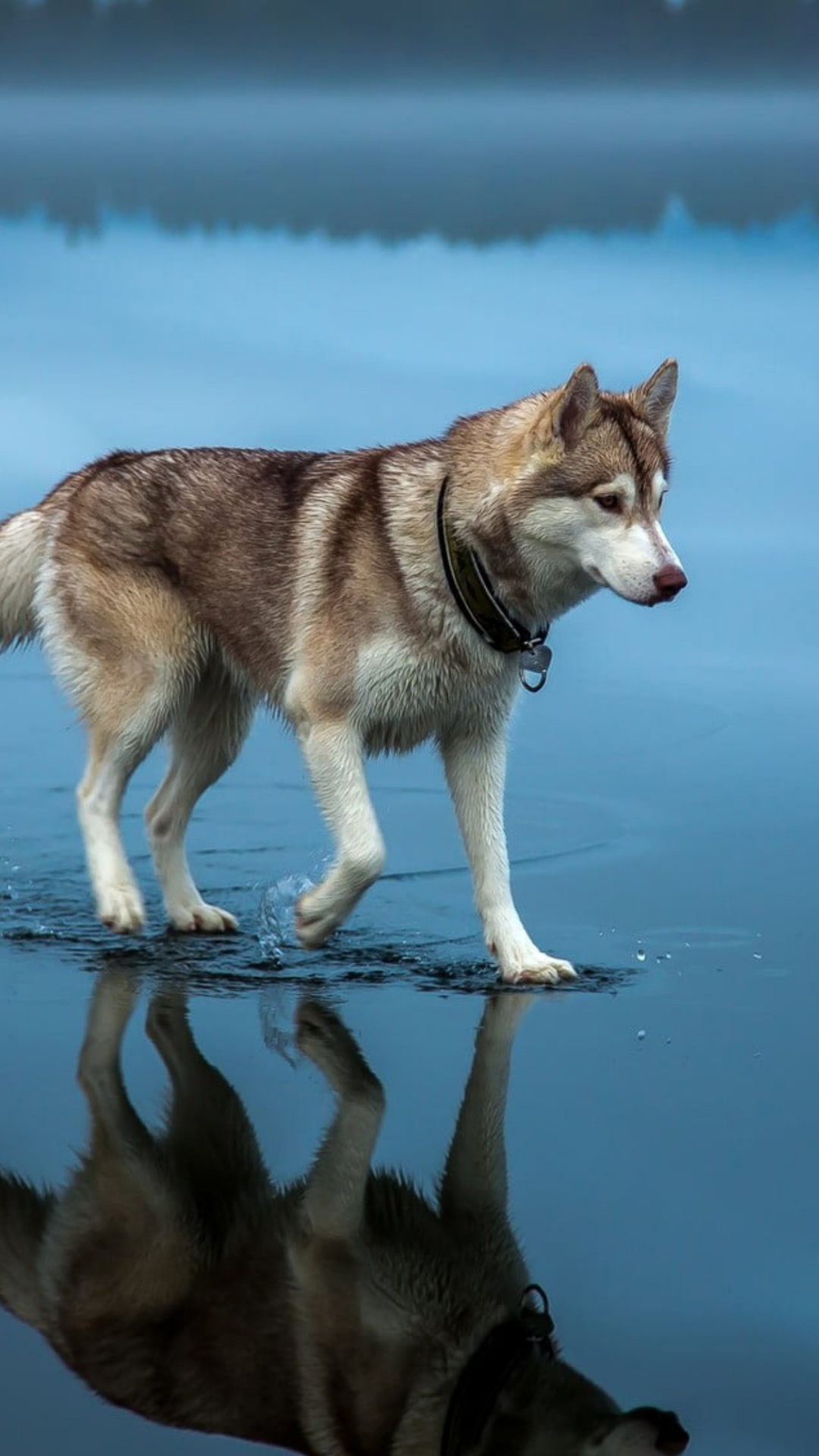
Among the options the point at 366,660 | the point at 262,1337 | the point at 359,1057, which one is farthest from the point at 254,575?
the point at 262,1337

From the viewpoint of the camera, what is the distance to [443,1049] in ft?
19.3

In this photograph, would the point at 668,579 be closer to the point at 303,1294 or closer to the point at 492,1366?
the point at 303,1294

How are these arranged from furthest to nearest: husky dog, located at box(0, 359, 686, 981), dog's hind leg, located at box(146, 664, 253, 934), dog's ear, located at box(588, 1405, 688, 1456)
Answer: dog's hind leg, located at box(146, 664, 253, 934) → husky dog, located at box(0, 359, 686, 981) → dog's ear, located at box(588, 1405, 688, 1456)

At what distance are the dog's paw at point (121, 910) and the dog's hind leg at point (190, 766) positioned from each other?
38 centimetres

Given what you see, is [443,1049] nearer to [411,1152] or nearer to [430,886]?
[411,1152]

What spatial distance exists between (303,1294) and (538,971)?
2505 millimetres

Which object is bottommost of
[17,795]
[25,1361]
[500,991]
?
[17,795]

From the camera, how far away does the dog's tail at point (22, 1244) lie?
4.18 meters

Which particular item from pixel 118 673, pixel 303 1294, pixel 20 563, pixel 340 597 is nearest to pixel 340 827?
pixel 340 597

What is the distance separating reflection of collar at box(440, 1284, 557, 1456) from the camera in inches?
148

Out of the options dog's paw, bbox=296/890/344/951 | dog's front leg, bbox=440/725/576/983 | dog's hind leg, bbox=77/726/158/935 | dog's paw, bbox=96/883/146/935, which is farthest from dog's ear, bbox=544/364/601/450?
dog's paw, bbox=96/883/146/935

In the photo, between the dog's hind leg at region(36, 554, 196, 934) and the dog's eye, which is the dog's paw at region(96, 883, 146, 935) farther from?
the dog's eye

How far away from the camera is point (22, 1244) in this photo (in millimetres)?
4449

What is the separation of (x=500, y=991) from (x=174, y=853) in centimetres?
→ 152
